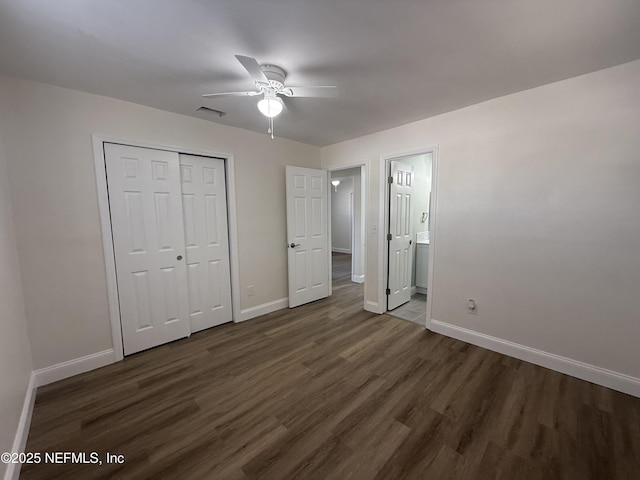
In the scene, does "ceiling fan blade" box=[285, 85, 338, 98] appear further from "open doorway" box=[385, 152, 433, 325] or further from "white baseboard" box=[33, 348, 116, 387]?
"white baseboard" box=[33, 348, 116, 387]

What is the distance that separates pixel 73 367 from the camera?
220cm

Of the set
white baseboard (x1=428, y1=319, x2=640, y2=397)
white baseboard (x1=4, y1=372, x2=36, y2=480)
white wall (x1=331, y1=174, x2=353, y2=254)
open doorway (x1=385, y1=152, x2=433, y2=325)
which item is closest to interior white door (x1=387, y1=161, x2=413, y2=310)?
open doorway (x1=385, y1=152, x2=433, y2=325)

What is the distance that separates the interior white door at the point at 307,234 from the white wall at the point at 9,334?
2527mm

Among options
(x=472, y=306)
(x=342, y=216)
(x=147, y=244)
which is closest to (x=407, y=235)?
(x=472, y=306)

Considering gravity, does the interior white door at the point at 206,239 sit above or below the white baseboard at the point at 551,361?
above

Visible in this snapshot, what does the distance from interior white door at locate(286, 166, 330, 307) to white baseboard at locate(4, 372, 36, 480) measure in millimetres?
2525

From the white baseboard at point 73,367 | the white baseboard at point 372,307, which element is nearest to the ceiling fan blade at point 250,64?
the white baseboard at point 73,367

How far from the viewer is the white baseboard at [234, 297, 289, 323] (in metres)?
3.32

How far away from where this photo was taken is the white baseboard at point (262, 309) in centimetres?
332

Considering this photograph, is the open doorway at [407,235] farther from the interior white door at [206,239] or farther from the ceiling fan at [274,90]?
the interior white door at [206,239]

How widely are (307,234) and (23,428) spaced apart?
307 centimetres

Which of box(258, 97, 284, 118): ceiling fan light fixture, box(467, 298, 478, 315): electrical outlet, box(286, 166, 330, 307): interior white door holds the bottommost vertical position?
box(467, 298, 478, 315): electrical outlet

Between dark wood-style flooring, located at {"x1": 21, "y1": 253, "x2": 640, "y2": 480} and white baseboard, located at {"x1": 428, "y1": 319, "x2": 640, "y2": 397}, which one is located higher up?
white baseboard, located at {"x1": 428, "y1": 319, "x2": 640, "y2": 397}

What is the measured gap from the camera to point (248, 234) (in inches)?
131
